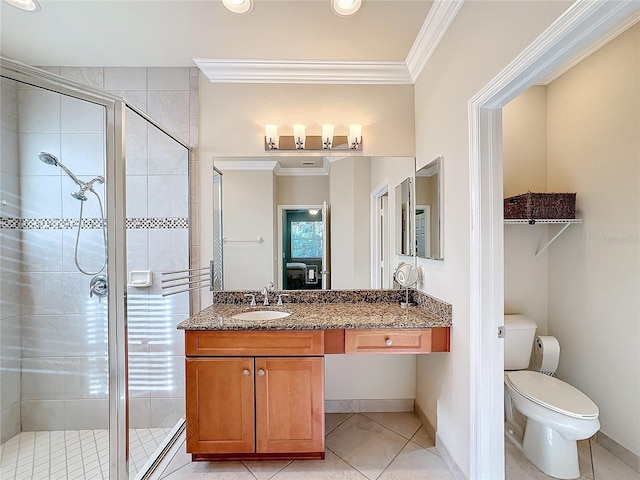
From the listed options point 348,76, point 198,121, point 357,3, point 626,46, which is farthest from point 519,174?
point 198,121

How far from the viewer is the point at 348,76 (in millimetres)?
2227

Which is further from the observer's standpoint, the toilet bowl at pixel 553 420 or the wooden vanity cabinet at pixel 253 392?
the wooden vanity cabinet at pixel 253 392

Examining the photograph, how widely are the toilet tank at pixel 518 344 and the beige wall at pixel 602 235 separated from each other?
1.16 feet

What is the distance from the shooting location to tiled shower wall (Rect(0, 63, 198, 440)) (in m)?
1.82

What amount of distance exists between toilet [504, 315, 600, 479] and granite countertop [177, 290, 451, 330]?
2.09 ft

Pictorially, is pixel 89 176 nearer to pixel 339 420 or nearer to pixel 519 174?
pixel 339 420

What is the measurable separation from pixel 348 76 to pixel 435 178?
1025mm

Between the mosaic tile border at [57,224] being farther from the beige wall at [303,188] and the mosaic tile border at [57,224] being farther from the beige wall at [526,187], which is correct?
the beige wall at [526,187]

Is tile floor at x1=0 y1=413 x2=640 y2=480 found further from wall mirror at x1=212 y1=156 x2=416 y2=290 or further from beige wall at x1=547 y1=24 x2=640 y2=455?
wall mirror at x1=212 y1=156 x2=416 y2=290

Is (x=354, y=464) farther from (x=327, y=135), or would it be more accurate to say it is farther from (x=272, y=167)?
(x=327, y=135)

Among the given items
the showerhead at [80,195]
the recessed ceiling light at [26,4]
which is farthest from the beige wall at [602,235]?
the recessed ceiling light at [26,4]

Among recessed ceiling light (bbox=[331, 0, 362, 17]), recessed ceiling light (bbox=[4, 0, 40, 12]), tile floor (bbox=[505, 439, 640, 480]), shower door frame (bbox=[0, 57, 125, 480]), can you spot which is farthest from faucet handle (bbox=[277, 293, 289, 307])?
recessed ceiling light (bbox=[4, 0, 40, 12])

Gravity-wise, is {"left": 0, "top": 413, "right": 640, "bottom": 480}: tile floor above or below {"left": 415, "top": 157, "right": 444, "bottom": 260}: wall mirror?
below

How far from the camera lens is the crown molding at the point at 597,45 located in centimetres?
171
